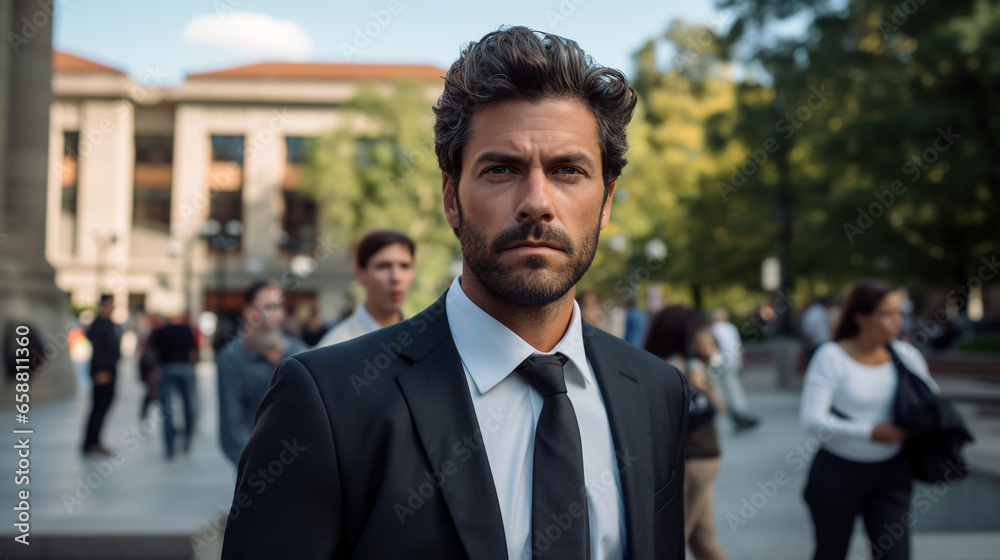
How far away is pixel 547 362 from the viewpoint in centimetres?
169

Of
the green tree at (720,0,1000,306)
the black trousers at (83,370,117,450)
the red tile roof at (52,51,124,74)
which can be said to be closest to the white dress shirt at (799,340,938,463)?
the black trousers at (83,370,117,450)

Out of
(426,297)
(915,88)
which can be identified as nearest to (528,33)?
(915,88)

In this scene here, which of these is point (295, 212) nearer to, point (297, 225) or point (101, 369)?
point (297, 225)

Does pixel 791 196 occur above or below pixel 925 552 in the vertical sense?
above

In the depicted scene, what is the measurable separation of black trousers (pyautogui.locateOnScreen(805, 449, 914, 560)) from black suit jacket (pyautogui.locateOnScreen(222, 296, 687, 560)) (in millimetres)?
3077

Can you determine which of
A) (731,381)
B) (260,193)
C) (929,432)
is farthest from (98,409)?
(260,193)

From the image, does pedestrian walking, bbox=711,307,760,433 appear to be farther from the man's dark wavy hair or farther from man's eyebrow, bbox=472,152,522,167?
man's eyebrow, bbox=472,152,522,167

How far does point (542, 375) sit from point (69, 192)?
5201cm

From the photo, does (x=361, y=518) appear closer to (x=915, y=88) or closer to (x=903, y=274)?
(x=915, y=88)

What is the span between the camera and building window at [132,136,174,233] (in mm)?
48031

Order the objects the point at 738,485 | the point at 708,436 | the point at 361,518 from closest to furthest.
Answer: the point at 361,518
the point at 708,436
the point at 738,485

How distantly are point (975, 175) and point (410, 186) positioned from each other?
24.9 metres

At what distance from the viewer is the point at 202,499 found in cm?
803

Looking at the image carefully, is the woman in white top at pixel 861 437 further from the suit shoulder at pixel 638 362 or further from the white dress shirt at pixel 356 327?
the suit shoulder at pixel 638 362
